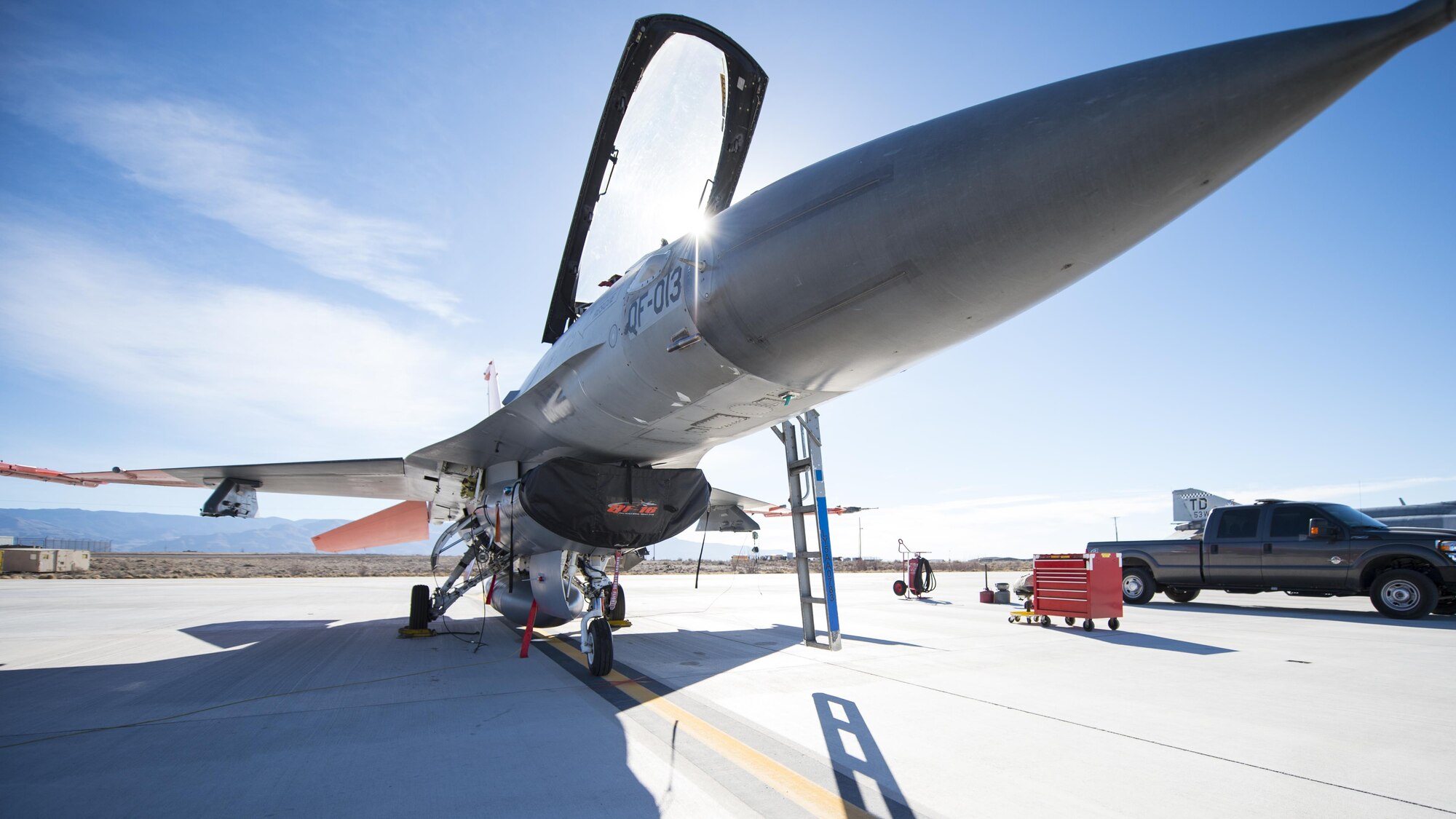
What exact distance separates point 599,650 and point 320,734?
1901mm

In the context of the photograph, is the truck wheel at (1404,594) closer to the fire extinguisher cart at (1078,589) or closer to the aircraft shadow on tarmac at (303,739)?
the fire extinguisher cart at (1078,589)

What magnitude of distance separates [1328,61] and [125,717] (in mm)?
6030

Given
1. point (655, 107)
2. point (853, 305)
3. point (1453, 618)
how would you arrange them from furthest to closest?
point (1453, 618)
point (655, 107)
point (853, 305)

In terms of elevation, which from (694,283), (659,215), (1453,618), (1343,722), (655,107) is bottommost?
(1453,618)

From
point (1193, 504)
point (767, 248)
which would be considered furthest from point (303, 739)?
point (1193, 504)

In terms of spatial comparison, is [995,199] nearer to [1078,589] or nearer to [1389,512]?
[1078,589]

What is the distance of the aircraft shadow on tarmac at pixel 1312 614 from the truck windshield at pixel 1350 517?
1185 millimetres

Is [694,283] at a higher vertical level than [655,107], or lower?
lower

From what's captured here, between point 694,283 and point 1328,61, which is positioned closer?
point 1328,61

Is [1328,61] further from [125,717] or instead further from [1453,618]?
[1453,618]

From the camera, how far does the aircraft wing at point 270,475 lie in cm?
726

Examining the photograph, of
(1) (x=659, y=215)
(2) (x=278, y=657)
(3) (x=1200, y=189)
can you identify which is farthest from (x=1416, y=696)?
(2) (x=278, y=657)

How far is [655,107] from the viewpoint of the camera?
6.20 meters

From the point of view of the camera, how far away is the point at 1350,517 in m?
8.76
